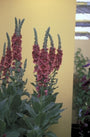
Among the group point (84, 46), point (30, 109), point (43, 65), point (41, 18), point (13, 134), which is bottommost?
point (13, 134)

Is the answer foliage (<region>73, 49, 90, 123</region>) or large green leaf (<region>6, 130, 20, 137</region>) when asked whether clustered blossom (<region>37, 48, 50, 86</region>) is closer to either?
large green leaf (<region>6, 130, 20, 137</region>)

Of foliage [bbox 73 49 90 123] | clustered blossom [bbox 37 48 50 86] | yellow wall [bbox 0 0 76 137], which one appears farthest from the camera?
foliage [bbox 73 49 90 123]

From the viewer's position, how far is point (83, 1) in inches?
141

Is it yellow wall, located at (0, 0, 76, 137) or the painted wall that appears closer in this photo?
yellow wall, located at (0, 0, 76, 137)

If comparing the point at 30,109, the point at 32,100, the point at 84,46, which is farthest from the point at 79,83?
the point at 30,109

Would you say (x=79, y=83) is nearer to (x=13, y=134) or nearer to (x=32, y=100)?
(x=32, y=100)

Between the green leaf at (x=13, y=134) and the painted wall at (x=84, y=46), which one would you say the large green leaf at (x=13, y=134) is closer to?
the green leaf at (x=13, y=134)

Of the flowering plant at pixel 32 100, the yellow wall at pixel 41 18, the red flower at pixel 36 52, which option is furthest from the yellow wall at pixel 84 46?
the red flower at pixel 36 52

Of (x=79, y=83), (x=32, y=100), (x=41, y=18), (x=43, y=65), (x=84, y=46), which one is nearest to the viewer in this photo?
(x=43, y=65)

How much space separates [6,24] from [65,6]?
83 centimetres

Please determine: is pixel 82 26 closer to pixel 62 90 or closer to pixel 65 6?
pixel 65 6

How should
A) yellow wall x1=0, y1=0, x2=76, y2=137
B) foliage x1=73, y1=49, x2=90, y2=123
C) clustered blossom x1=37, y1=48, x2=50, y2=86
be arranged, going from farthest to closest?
foliage x1=73, y1=49, x2=90, y2=123 < yellow wall x1=0, y1=0, x2=76, y2=137 < clustered blossom x1=37, y1=48, x2=50, y2=86

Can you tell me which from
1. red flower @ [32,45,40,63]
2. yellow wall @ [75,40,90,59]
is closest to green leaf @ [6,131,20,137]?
red flower @ [32,45,40,63]

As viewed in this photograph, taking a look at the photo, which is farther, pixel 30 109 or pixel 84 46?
pixel 84 46
